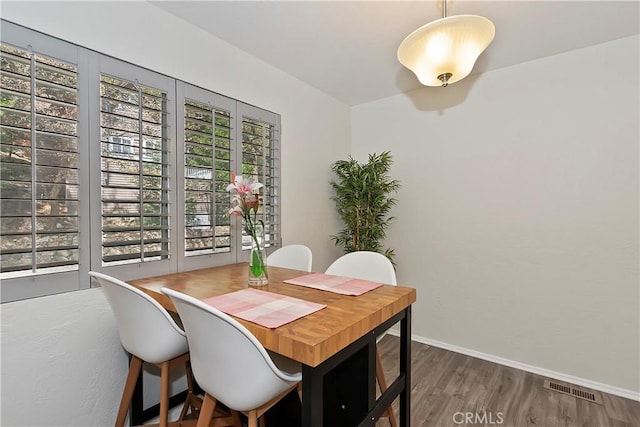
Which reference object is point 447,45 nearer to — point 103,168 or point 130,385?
point 103,168

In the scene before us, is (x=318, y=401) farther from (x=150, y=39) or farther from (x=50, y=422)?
(x=150, y=39)

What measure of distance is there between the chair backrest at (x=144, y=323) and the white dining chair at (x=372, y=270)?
98cm

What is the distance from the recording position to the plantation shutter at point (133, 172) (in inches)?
64.0

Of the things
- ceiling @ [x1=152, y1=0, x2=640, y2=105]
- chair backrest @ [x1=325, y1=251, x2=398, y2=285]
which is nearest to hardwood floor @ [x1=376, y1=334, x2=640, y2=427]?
chair backrest @ [x1=325, y1=251, x2=398, y2=285]

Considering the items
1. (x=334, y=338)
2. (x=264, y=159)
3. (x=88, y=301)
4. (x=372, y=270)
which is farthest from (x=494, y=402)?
(x=88, y=301)

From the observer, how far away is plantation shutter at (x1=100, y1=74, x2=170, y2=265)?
5.33ft

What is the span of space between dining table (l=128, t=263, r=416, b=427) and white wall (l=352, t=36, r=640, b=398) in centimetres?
160

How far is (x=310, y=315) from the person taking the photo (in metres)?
1.14

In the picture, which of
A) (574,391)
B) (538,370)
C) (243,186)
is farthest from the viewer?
(538,370)

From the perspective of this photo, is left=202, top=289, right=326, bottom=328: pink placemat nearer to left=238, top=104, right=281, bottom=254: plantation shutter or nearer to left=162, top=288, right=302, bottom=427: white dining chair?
left=162, top=288, right=302, bottom=427: white dining chair

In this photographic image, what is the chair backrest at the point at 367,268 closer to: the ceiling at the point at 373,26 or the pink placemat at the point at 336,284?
the pink placemat at the point at 336,284

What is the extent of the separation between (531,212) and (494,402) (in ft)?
4.71

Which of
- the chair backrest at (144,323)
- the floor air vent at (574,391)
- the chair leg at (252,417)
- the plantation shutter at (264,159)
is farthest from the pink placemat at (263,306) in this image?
the floor air vent at (574,391)

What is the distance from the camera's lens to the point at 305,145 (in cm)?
292
